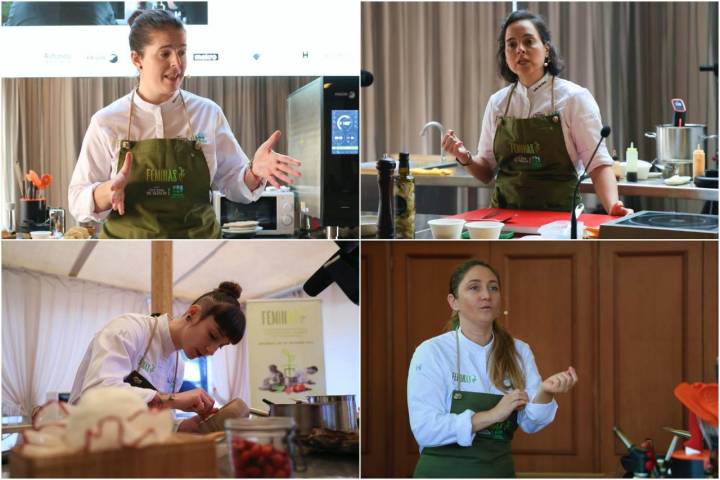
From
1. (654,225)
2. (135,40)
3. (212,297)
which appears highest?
(135,40)

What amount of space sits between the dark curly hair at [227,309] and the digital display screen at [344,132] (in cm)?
43

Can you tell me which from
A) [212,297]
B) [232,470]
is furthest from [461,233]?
[232,470]

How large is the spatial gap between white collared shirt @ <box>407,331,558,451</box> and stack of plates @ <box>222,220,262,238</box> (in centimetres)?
51

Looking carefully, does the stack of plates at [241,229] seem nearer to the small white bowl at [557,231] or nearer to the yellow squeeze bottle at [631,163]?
the small white bowl at [557,231]

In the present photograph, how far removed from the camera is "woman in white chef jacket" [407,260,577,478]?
2709 mm

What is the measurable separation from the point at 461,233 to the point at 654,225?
1.56ft

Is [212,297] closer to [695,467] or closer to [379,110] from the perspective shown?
[695,467]

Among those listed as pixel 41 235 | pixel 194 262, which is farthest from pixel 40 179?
pixel 194 262

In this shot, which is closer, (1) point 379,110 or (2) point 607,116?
(2) point 607,116

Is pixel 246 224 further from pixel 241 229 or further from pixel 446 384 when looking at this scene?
pixel 446 384

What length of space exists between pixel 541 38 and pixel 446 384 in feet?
2.93

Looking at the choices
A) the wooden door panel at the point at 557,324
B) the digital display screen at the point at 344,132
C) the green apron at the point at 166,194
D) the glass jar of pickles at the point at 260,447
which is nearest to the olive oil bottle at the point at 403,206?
the digital display screen at the point at 344,132

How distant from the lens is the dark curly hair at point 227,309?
273 centimetres

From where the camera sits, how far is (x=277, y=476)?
2.67 meters
